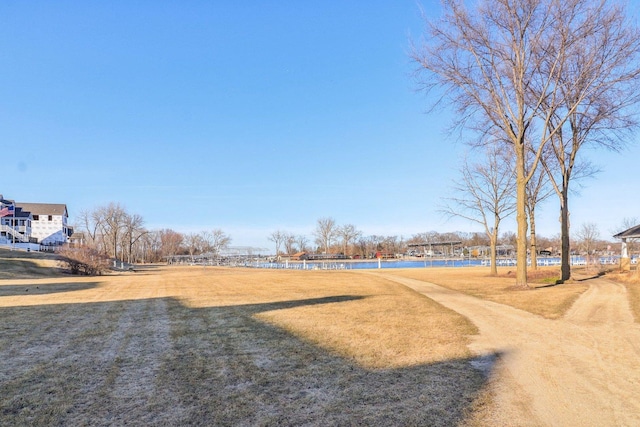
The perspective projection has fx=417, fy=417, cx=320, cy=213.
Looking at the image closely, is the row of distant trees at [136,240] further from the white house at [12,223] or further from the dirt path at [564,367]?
the dirt path at [564,367]

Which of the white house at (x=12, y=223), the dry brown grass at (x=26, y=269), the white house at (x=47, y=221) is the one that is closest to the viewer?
the dry brown grass at (x=26, y=269)

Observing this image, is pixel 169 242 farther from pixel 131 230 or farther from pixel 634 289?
pixel 634 289

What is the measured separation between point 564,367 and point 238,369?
161 inches

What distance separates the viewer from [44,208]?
78.9 m

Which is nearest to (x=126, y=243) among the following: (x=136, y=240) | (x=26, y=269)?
(x=136, y=240)

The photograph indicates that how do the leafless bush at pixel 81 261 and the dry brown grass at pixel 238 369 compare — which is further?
the leafless bush at pixel 81 261

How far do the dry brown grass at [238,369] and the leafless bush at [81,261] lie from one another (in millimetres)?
22431

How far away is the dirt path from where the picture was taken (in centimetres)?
377

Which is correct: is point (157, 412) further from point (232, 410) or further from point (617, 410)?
point (617, 410)

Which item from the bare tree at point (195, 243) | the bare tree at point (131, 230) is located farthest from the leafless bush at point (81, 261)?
the bare tree at point (195, 243)

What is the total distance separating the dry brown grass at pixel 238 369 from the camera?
12.4ft

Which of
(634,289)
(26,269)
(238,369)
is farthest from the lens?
(26,269)

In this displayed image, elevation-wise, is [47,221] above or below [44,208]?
below

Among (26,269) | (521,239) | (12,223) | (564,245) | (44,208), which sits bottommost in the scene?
(26,269)
